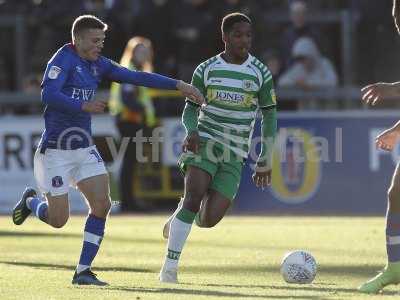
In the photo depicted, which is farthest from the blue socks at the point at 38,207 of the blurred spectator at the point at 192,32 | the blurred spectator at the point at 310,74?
the blurred spectator at the point at 310,74

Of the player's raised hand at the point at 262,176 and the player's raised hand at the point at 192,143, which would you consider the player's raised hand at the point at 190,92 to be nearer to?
the player's raised hand at the point at 192,143

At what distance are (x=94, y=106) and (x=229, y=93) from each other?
1.51m

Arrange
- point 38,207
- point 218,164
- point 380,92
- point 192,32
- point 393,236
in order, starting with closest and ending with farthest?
point 380,92
point 393,236
point 218,164
point 38,207
point 192,32

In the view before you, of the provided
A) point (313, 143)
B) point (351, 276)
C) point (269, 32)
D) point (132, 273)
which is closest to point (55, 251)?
point (132, 273)

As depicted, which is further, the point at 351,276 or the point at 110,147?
the point at 110,147

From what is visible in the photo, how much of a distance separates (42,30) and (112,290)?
11716 millimetres

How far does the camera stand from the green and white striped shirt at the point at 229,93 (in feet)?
Result: 33.9

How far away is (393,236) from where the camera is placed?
896 centimetres

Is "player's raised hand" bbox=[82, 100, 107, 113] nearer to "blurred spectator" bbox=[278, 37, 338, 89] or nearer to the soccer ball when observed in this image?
the soccer ball

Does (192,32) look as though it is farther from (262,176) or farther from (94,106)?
(94,106)

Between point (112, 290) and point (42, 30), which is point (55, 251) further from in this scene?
point (42, 30)

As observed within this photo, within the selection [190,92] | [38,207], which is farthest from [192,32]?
[190,92]

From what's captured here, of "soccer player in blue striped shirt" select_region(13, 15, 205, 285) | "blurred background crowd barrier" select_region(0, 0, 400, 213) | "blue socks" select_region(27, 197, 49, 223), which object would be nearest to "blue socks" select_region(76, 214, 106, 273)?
"soccer player in blue striped shirt" select_region(13, 15, 205, 285)

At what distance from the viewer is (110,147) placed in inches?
768
